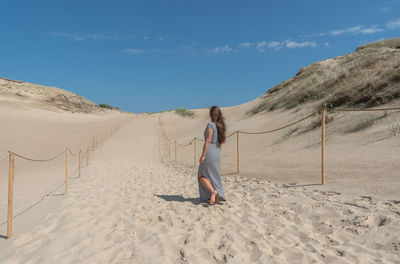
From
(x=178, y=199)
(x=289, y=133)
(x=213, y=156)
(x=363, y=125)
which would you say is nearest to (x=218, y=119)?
(x=213, y=156)

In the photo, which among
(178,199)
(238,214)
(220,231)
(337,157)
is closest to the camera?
(220,231)

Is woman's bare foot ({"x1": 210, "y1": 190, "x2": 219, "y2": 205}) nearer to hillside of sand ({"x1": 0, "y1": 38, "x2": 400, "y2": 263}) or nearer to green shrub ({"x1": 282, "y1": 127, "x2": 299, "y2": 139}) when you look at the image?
hillside of sand ({"x1": 0, "y1": 38, "x2": 400, "y2": 263})

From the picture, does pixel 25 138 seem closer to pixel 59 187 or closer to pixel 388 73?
pixel 59 187

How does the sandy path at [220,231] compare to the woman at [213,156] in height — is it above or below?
below

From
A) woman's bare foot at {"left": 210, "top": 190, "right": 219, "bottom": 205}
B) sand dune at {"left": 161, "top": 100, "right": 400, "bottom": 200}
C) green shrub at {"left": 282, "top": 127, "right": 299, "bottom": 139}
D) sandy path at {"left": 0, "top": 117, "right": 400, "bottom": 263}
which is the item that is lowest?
sandy path at {"left": 0, "top": 117, "right": 400, "bottom": 263}

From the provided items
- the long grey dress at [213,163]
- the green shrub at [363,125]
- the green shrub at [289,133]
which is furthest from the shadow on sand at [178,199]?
the green shrub at [289,133]

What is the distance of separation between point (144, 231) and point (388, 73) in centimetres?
1340

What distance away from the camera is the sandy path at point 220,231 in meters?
2.90

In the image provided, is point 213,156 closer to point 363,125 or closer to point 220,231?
point 220,231

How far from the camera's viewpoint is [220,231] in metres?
3.60

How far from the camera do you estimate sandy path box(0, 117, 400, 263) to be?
9.50 feet

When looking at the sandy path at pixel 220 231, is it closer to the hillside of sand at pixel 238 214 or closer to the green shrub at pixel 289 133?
the hillside of sand at pixel 238 214

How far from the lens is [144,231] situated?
3.77 meters

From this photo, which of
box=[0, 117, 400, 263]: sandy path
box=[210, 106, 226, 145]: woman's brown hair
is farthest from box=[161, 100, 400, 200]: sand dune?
box=[210, 106, 226, 145]: woman's brown hair
